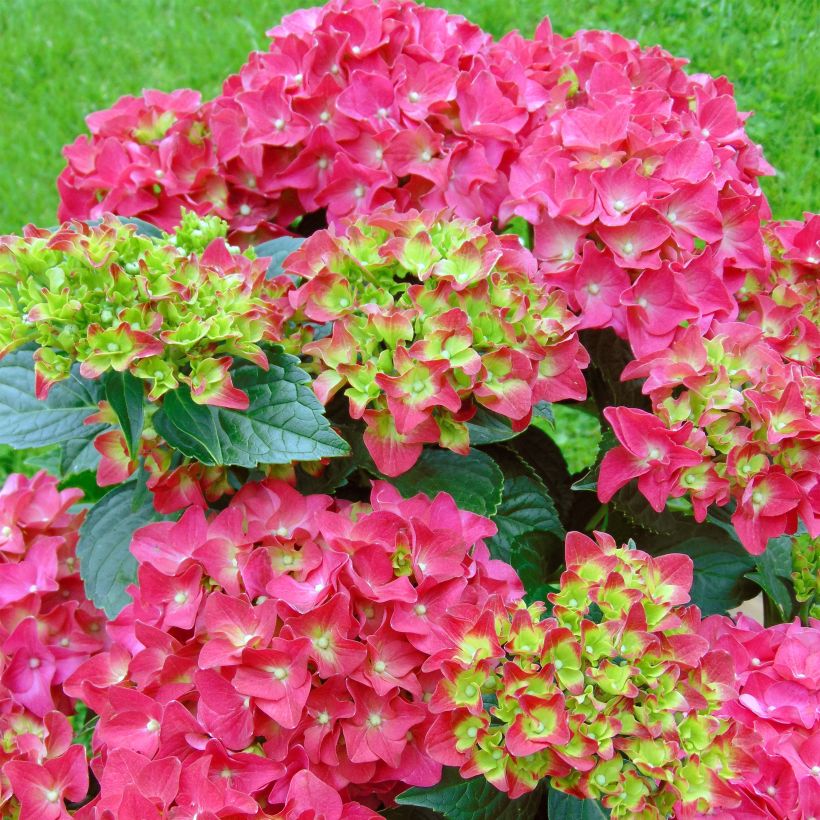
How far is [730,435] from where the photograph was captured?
3.59 feet

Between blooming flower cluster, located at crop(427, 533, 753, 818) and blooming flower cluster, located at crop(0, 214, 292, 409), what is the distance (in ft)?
1.30

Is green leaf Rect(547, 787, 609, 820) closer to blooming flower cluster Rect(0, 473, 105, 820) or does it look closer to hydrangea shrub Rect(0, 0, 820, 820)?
hydrangea shrub Rect(0, 0, 820, 820)

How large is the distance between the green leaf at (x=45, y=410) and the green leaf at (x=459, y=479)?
41 cm

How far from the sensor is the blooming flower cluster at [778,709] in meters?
0.99

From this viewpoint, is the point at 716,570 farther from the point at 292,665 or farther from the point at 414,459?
the point at 292,665

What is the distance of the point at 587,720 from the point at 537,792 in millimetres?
241

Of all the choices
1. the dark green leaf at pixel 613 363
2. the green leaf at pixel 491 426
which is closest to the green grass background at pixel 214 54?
the dark green leaf at pixel 613 363

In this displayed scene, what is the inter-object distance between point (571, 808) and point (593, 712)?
22 centimetres

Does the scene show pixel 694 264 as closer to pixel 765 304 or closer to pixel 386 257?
pixel 765 304

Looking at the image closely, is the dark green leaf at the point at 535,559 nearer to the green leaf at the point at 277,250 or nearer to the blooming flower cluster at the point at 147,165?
the green leaf at the point at 277,250

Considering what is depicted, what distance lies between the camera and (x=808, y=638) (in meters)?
Result: 1.13

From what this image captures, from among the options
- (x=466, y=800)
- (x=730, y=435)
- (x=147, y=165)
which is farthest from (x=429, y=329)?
(x=147, y=165)

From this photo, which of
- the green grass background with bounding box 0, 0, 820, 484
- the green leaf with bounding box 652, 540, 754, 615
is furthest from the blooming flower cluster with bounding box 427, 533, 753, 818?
the green grass background with bounding box 0, 0, 820, 484

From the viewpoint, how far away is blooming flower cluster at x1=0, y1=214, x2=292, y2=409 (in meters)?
1.04
